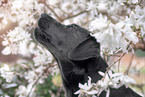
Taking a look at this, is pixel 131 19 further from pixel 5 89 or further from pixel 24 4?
pixel 5 89

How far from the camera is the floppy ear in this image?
113 cm

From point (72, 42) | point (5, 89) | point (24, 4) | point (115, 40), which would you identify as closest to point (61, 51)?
point (72, 42)

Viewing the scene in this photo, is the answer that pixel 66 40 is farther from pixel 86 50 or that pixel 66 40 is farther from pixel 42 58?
pixel 42 58

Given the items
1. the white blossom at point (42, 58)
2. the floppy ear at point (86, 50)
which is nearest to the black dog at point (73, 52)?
the floppy ear at point (86, 50)

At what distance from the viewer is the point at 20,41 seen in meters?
1.71

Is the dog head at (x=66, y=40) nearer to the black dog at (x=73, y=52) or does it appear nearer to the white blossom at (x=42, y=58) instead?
the black dog at (x=73, y=52)

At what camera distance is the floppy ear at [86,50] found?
3.71 feet

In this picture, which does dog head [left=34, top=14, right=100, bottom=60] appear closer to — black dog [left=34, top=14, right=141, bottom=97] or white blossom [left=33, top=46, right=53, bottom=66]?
black dog [left=34, top=14, right=141, bottom=97]

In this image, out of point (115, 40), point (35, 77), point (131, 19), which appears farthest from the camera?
point (35, 77)

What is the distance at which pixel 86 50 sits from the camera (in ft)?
3.76

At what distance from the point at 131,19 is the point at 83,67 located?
1.41 feet

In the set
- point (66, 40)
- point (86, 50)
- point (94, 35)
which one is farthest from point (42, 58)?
point (94, 35)

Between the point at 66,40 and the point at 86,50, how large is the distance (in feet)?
0.62

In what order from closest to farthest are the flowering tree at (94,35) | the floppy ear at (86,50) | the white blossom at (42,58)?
the flowering tree at (94,35) → the floppy ear at (86,50) → the white blossom at (42,58)
